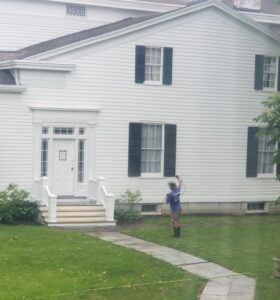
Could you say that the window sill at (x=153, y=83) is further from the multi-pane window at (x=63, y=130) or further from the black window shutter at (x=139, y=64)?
the multi-pane window at (x=63, y=130)

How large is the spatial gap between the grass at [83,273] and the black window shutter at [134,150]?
6.48 meters

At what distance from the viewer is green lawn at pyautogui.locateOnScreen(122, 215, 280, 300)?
16.5m

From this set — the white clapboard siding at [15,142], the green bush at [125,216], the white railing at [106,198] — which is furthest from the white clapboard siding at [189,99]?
the green bush at [125,216]

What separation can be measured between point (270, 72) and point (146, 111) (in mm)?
4863

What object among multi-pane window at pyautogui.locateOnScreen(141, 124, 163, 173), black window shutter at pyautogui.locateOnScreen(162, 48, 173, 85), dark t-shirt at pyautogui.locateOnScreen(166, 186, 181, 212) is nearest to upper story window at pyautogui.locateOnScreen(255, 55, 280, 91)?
black window shutter at pyautogui.locateOnScreen(162, 48, 173, 85)

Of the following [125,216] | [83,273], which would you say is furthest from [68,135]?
[83,273]

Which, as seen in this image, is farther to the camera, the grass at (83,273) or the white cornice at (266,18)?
the white cornice at (266,18)

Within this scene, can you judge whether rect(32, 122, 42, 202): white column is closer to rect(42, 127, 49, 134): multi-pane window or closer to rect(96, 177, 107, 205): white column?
rect(42, 127, 49, 134): multi-pane window

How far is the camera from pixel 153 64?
26.3 meters

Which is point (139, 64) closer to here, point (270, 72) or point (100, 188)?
point (100, 188)

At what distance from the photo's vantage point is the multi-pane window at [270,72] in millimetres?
28203

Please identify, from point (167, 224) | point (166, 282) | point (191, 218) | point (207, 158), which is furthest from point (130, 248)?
point (207, 158)

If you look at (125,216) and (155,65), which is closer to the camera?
(125,216)

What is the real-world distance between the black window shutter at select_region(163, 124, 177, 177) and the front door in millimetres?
3063
